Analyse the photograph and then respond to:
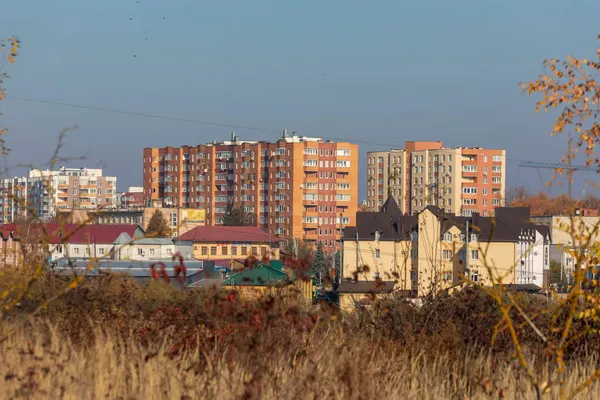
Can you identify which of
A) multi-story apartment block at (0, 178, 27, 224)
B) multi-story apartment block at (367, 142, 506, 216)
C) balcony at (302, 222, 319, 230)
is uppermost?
multi-story apartment block at (367, 142, 506, 216)

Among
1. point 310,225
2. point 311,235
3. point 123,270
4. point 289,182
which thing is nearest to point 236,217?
point 289,182

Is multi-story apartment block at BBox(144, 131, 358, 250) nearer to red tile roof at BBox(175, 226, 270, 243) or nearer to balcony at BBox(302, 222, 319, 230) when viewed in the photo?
balcony at BBox(302, 222, 319, 230)

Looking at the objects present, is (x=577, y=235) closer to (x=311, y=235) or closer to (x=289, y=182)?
(x=311, y=235)

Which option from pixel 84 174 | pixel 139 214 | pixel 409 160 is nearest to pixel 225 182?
pixel 139 214

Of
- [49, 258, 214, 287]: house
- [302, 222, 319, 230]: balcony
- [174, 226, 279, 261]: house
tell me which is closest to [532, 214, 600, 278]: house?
[49, 258, 214, 287]: house

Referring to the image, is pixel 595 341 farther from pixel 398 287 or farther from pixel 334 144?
pixel 334 144

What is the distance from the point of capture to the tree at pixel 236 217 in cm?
9806

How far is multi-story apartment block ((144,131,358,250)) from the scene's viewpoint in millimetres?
101000

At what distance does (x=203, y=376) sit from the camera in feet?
16.0

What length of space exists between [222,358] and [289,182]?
95921mm

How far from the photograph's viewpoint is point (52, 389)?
14.5ft

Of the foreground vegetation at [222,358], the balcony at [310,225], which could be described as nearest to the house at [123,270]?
the foreground vegetation at [222,358]

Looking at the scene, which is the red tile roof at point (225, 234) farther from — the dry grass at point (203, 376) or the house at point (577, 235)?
the dry grass at point (203, 376)

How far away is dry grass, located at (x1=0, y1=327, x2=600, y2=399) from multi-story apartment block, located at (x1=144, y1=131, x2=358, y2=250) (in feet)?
303
